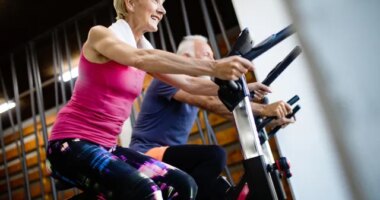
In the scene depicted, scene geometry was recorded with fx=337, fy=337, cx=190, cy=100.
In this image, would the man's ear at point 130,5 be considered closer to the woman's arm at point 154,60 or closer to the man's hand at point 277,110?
the woman's arm at point 154,60

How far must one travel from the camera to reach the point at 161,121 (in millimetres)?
1688

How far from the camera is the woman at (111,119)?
103 centimetres

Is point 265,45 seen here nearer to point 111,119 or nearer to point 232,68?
point 232,68

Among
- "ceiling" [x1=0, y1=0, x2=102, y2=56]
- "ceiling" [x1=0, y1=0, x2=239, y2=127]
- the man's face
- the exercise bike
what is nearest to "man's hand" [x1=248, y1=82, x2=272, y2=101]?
the exercise bike

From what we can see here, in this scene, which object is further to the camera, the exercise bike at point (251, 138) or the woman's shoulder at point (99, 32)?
the woman's shoulder at point (99, 32)

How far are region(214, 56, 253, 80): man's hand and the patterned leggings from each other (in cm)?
41

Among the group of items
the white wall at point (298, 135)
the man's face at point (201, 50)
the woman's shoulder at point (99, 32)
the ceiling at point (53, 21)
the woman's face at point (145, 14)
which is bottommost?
the white wall at point (298, 135)

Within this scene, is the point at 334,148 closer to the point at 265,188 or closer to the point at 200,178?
the point at 265,188

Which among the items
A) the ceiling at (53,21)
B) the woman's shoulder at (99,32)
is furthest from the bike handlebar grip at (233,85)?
the ceiling at (53,21)

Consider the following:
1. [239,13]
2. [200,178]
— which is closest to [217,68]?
[200,178]

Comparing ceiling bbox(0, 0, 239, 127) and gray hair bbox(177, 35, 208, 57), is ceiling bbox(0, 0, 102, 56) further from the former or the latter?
gray hair bbox(177, 35, 208, 57)

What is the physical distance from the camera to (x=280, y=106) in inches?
57.9

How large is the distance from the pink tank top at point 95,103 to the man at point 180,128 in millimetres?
399

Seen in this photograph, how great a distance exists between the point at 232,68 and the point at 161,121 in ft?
2.64
